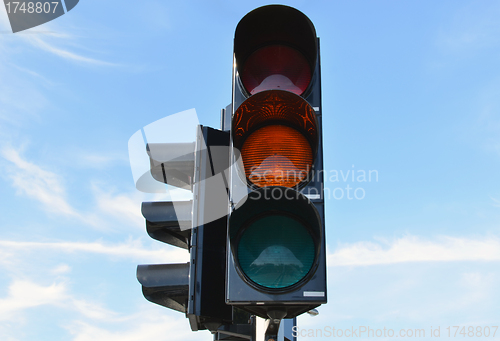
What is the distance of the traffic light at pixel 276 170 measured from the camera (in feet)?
7.50

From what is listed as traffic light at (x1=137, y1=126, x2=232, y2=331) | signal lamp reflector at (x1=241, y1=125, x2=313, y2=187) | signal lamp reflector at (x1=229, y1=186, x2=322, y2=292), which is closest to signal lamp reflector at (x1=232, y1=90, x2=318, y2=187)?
signal lamp reflector at (x1=241, y1=125, x2=313, y2=187)

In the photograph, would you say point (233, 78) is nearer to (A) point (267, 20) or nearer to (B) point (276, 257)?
(A) point (267, 20)

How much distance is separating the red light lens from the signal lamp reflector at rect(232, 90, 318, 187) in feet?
0.88

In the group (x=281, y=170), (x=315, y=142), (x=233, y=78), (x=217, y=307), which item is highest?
(x=233, y=78)

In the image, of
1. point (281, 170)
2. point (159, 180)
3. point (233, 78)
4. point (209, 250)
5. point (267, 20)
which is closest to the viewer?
point (281, 170)

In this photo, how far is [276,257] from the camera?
7.57 ft

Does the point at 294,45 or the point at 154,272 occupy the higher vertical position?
the point at 294,45

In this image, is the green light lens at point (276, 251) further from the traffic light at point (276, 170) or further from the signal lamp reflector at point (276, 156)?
the signal lamp reflector at point (276, 156)

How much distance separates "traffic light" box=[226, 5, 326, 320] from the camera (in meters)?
2.29

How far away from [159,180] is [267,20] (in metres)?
1.61

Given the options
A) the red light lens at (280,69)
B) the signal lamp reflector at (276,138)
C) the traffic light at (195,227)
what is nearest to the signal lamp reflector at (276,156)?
the signal lamp reflector at (276,138)

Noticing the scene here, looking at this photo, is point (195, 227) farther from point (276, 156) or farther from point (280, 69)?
point (280, 69)

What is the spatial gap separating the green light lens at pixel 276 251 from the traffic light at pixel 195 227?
0.86 metres

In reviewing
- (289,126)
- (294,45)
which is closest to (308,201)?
(289,126)
